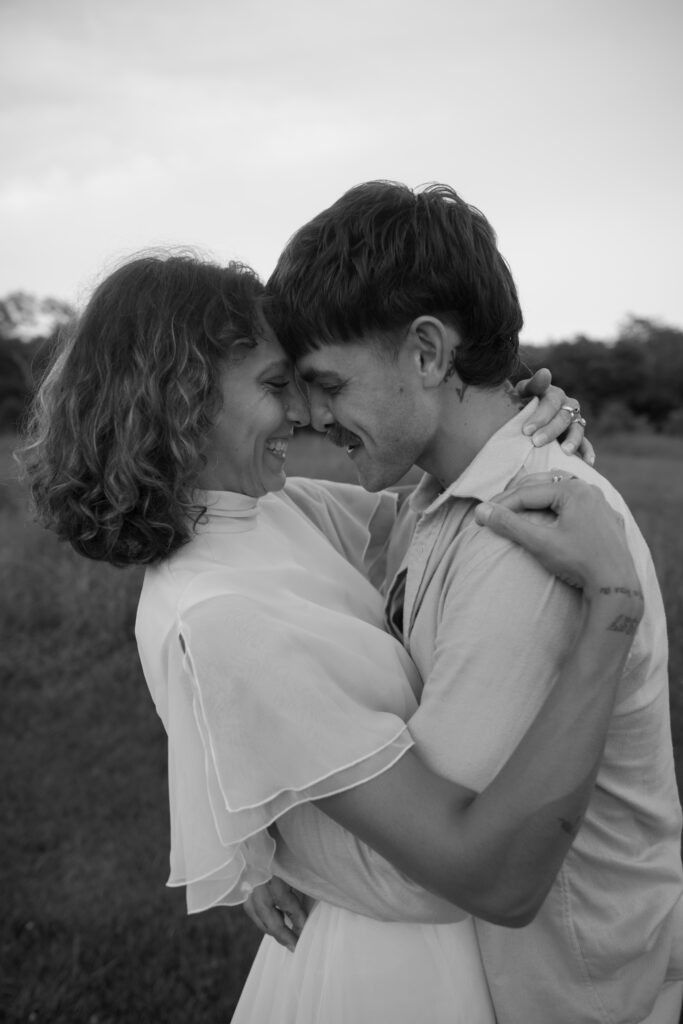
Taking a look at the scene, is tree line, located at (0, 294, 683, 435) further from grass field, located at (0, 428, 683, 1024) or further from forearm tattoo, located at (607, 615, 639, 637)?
forearm tattoo, located at (607, 615, 639, 637)

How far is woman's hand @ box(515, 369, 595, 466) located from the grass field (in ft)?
5.05

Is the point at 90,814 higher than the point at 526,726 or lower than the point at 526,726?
lower

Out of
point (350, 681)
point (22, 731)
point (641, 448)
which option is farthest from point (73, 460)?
point (641, 448)

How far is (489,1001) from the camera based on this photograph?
2029 mm

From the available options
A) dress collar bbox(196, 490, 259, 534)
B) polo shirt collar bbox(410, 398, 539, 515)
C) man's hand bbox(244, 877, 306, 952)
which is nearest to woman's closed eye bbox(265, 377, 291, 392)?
dress collar bbox(196, 490, 259, 534)

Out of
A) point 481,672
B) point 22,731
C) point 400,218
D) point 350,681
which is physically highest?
point 400,218

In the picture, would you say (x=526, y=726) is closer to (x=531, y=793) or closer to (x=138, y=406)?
(x=531, y=793)

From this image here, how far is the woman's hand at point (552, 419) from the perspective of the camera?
2.19m

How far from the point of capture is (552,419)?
223 cm

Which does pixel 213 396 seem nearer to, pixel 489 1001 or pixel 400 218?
pixel 400 218

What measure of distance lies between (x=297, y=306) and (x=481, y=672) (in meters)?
1.07

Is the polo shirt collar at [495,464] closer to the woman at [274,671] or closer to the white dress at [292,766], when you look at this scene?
the woman at [274,671]

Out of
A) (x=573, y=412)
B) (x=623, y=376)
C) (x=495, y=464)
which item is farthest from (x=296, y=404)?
(x=623, y=376)

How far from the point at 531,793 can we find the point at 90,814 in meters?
4.71
